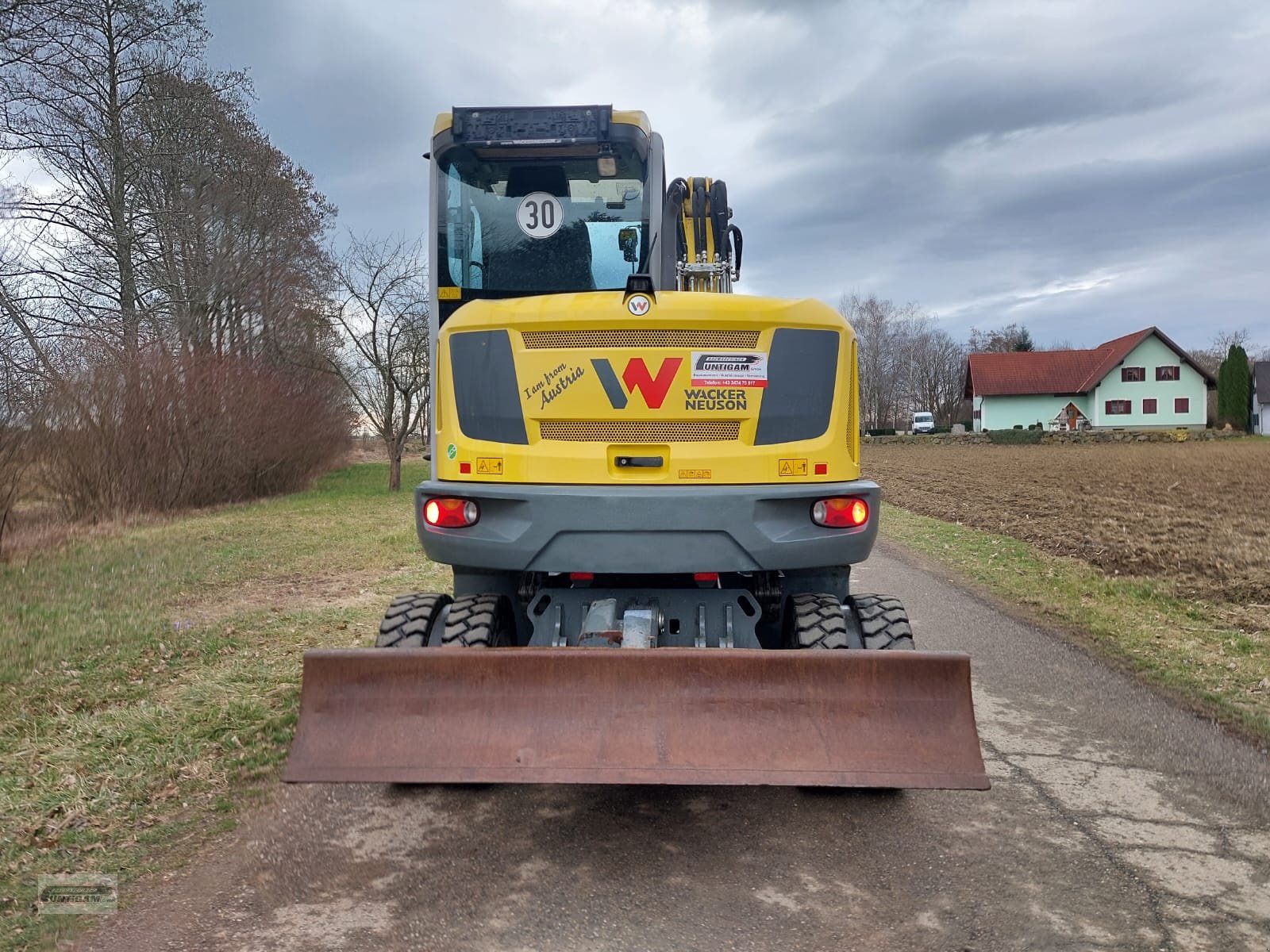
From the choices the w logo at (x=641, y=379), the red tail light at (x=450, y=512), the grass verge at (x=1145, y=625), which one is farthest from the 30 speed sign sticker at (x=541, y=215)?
the grass verge at (x=1145, y=625)

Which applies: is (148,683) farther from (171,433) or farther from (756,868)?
(171,433)

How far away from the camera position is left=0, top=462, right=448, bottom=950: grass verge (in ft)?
11.3

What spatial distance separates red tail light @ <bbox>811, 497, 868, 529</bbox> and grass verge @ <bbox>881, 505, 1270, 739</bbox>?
253 cm

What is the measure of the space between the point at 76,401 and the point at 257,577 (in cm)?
681

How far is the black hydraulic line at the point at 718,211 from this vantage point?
20.4ft

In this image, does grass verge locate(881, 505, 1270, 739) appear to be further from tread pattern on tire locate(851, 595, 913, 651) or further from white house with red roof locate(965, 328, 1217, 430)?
white house with red roof locate(965, 328, 1217, 430)

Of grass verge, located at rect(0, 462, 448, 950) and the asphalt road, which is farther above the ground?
grass verge, located at rect(0, 462, 448, 950)

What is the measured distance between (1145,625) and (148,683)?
683 centimetres

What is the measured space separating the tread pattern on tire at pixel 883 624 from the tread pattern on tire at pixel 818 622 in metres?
0.09

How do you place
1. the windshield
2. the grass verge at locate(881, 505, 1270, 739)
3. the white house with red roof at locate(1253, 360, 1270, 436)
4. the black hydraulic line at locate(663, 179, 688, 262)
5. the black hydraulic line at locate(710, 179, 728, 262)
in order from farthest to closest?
the white house with red roof at locate(1253, 360, 1270, 436), the black hydraulic line at locate(710, 179, 728, 262), the black hydraulic line at locate(663, 179, 688, 262), the windshield, the grass verge at locate(881, 505, 1270, 739)

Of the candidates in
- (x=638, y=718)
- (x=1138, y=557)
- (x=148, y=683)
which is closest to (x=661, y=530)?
(x=638, y=718)

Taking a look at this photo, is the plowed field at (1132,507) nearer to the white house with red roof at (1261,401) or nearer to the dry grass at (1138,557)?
the dry grass at (1138,557)

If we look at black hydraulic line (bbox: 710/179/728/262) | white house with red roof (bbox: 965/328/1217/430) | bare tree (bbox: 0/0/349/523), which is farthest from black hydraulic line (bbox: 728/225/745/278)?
white house with red roof (bbox: 965/328/1217/430)

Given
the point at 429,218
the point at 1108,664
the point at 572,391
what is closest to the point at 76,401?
the point at 429,218
